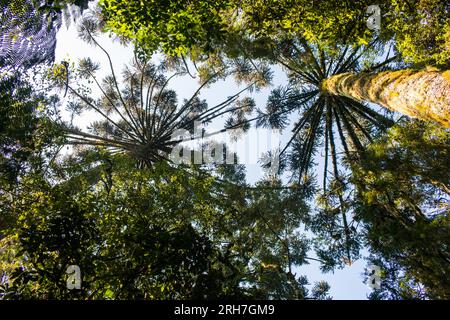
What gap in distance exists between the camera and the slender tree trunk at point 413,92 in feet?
10.7

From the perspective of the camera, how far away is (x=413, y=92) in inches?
147

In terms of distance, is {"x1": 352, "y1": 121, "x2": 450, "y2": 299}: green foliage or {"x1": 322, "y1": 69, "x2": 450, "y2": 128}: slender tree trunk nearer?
{"x1": 322, "y1": 69, "x2": 450, "y2": 128}: slender tree trunk

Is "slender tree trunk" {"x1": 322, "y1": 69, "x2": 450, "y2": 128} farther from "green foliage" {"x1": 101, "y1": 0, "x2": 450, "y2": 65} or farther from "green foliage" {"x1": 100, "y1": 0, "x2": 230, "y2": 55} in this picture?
"green foliage" {"x1": 100, "y1": 0, "x2": 230, "y2": 55}

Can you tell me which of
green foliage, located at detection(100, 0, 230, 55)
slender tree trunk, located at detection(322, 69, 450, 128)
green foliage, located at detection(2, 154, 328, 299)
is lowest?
green foliage, located at detection(2, 154, 328, 299)

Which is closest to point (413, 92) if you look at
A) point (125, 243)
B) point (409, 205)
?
point (409, 205)

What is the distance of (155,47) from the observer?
5871 millimetres

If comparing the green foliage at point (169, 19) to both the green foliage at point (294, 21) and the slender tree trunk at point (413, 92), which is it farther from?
the slender tree trunk at point (413, 92)

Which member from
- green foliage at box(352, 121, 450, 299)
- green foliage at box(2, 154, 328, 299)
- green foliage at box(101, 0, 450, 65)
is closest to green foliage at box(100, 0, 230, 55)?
green foliage at box(101, 0, 450, 65)

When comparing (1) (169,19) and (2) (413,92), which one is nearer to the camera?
(2) (413,92)

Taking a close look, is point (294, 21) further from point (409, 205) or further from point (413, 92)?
point (409, 205)

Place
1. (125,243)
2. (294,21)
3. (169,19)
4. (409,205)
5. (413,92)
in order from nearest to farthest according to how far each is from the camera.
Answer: (413,92) < (125,243) < (169,19) < (294,21) < (409,205)

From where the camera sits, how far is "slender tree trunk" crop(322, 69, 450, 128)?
3.26 metres

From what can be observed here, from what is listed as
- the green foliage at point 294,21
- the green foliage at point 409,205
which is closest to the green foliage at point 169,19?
the green foliage at point 294,21
